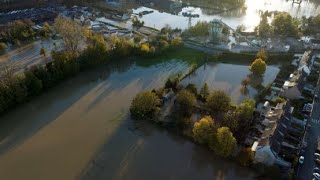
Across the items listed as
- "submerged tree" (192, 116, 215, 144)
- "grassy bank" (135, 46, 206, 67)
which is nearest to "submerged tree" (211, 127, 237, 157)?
"submerged tree" (192, 116, 215, 144)

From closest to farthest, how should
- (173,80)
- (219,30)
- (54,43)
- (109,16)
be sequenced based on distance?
1. (173,80)
2. (54,43)
3. (219,30)
4. (109,16)

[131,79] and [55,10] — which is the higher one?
[55,10]

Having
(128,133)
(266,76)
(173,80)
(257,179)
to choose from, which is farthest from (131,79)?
(257,179)

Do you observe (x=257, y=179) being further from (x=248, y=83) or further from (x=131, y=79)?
(x=131, y=79)

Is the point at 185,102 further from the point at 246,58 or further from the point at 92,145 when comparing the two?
the point at 246,58

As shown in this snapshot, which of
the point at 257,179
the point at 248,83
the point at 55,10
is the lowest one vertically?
the point at 257,179

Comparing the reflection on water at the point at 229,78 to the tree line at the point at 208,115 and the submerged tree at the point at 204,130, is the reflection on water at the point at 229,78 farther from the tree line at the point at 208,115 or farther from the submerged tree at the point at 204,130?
the submerged tree at the point at 204,130

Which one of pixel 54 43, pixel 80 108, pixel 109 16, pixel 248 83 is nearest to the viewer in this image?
pixel 80 108
